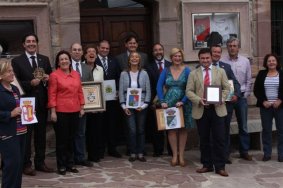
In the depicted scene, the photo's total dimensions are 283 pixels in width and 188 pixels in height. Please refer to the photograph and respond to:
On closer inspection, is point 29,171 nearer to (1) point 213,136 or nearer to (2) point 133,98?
(2) point 133,98

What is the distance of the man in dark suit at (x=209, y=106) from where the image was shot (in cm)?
617

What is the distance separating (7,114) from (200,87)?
2.71 metres

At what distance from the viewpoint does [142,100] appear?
6867mm

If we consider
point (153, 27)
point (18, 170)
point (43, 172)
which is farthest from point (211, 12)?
point (18, 170)

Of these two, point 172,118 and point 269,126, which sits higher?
point 172,118

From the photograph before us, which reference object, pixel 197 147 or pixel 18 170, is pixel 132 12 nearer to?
pixel 197 147

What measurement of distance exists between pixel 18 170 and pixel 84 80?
2026 millimetres

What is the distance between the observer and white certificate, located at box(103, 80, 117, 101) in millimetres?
6906

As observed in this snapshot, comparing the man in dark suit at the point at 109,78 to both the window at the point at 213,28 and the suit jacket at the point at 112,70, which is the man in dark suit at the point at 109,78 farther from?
the window at the point at 213,28

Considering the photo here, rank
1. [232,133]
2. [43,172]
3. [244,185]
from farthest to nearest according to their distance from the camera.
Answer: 1. [232,133]
2. [43,172]
3. [244,185]

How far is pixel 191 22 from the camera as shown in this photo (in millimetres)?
8375

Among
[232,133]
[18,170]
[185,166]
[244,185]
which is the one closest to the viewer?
[18,170]

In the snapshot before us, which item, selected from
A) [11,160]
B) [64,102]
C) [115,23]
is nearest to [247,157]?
[64,102]

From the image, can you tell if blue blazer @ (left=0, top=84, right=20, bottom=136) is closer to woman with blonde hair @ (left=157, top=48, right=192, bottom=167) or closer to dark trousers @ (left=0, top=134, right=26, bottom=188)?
dark trousers @ (left=0, top=134, right=26, bottom=188)
